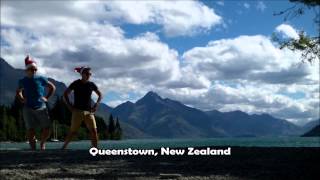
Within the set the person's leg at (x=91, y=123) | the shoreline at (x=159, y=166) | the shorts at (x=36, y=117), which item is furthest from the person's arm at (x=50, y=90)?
the shoreline at (x=159, y=166)

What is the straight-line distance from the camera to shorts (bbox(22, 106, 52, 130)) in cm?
1672

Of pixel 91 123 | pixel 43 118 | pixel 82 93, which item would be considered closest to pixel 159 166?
pixel 91 123

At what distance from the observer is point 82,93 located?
56.2 feet

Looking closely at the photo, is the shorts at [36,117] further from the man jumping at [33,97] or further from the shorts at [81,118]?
the shorts at [81,118]

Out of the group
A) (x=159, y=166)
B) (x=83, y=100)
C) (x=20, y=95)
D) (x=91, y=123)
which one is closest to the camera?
(x=159, y=166)

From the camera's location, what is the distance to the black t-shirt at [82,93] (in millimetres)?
17078

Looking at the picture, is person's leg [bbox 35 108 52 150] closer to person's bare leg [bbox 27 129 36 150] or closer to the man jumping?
the man jumping

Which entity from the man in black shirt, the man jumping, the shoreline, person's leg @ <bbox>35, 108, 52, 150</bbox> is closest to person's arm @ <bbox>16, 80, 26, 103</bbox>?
the man jumping

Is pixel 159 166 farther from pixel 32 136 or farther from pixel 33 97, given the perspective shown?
pixel 32 136

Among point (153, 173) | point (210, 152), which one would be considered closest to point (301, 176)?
point (153, 173)

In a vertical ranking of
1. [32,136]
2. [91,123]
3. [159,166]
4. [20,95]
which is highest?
[20,95]

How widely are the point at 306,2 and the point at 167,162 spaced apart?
938cm

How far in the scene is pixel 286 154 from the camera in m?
17.8

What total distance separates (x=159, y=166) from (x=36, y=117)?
14.9 ft
